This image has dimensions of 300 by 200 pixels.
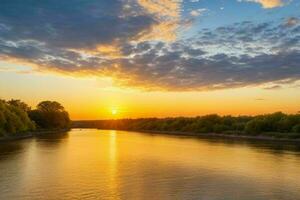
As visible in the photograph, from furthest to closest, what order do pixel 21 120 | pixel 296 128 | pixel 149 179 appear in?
pixel 21 120, pixel 296 128, pixel 149 179

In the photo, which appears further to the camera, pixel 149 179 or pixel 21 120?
pixel 21 120

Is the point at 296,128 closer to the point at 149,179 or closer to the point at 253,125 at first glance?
the point at 253,125

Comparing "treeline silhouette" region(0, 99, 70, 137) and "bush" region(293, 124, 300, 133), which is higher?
"treeline silhouette" region(0, 99, 70, 137)

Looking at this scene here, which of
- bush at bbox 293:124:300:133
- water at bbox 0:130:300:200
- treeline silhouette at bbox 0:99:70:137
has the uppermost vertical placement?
treeline silhouette at bbox 0:99:70:137

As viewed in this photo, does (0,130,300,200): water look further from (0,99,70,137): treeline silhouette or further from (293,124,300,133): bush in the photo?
(293,124,300,133): bush

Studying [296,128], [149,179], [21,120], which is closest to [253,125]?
[296,128]

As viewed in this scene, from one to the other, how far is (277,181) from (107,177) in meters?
15.3

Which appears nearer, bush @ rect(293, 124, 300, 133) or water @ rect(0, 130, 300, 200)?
water @ rect(0, 130, 300, 200)

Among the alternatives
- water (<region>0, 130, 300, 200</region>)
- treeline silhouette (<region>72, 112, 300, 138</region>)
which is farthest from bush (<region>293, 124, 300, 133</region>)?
water (<region>0, 130, 300, 200</region>)

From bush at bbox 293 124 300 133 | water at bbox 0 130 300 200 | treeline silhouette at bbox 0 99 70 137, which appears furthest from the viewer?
bush at bbox 293 124 300 133

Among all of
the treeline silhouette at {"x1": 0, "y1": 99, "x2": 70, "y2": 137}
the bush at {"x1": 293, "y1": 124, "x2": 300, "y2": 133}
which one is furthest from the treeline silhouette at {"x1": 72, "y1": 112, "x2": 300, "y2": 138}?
the treeline silhouette at {"x1": 0, "y1": 99, "x2": 70, "y2": 137}

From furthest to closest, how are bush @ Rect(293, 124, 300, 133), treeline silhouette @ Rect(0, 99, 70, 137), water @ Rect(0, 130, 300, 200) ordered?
1. bush @ Rect(293, 124, 300, 133)
2. treeline silhouette @ Rect(0, 99, 70, 137)
3. water @ Rect(0, 130, 300, 200)

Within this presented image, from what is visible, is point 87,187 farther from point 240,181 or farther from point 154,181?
point 240,181

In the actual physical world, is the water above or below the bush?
below
